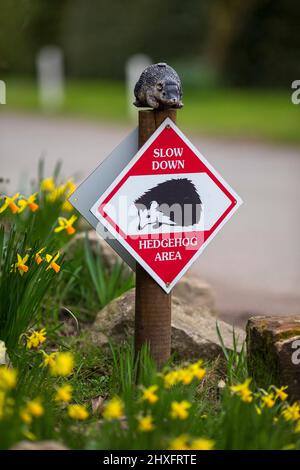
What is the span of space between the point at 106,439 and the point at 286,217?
237 inches

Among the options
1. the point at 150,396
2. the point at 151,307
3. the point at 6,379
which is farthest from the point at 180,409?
the point at 151,307

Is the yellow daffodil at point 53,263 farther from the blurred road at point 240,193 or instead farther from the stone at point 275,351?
the blurred road at point 240,193

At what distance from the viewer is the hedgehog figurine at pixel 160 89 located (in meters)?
3.58

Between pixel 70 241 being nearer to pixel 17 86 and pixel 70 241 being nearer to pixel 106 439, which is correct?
pixel 106 439

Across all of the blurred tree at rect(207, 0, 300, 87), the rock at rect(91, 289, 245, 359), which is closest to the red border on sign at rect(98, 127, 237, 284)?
the rock at rect(91, 289, 245, 359)

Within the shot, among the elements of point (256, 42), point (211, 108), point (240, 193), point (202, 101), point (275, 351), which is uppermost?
point (256, 42)

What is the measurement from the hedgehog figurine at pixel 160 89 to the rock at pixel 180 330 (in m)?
1.02

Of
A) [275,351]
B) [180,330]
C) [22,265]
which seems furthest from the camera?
[180,330]

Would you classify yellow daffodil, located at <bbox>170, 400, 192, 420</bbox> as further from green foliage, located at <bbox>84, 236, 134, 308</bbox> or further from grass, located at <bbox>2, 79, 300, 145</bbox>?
grass, located at <bbox>2, 79, 300, 145</bbox>

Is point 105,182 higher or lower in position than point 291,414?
higher

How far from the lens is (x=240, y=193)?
978 cm

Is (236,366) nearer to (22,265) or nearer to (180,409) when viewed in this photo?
(22,265)

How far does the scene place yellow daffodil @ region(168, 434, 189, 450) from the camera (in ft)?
8.68

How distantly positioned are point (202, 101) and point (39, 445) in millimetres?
17188
